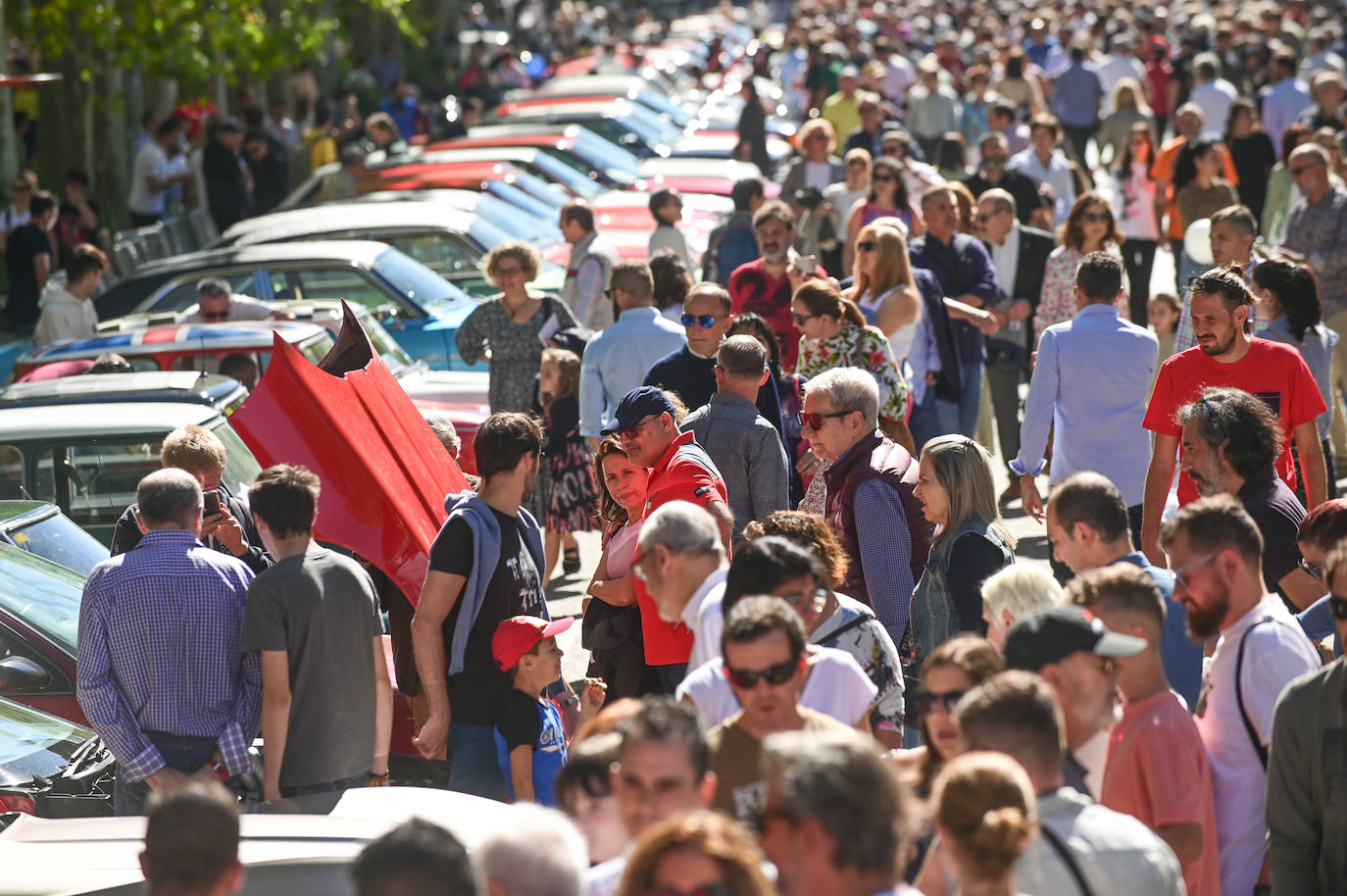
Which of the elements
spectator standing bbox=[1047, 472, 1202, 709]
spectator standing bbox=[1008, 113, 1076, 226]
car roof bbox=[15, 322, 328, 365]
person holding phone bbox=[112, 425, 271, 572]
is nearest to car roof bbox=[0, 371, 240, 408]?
car roof bbox=[15, 322, 328, 365]

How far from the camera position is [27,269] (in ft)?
54.7

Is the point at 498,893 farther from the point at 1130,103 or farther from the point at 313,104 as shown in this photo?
the point at 313,104

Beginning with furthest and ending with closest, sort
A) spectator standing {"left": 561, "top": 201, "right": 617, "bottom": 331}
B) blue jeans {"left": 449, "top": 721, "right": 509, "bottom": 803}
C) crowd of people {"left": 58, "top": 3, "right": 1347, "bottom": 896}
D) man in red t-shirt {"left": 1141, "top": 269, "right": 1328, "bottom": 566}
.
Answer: spectator standing {"left": 561, "top": 201, "right": 617, "bottom": 331}
man in red t-shirt {"left": 1141, "top": 269, "right": 1328, "bottom": 566}
blue jeans {"left": 449, "top": 721, "right": 509, "bottom": 803}
crowd of people {"left": 58, "top": 3, "right": 1347, "bottom": 896}

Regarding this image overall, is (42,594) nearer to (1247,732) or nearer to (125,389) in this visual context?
(125,389)

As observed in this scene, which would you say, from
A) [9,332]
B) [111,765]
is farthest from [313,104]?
[111,765]

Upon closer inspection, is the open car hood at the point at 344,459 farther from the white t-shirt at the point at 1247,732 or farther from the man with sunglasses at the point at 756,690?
the white t-shirt at the point at 1247,732

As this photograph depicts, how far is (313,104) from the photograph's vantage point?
29719 mm

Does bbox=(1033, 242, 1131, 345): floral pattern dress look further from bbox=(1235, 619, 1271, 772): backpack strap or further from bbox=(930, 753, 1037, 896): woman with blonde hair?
bbox=(930, 753, 1037, 896): woman with blonde hair

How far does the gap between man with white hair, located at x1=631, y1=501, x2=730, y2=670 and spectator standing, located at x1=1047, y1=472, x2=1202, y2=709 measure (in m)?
1.02

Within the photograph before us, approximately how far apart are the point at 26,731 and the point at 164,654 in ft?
3.42

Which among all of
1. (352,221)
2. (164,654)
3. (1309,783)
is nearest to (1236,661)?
(1309,783)

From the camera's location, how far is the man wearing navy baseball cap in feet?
14.1

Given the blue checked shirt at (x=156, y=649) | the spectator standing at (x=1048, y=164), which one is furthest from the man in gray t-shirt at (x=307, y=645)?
the spectator standing at (x=1048, y=164)

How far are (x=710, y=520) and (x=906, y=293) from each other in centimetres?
448
